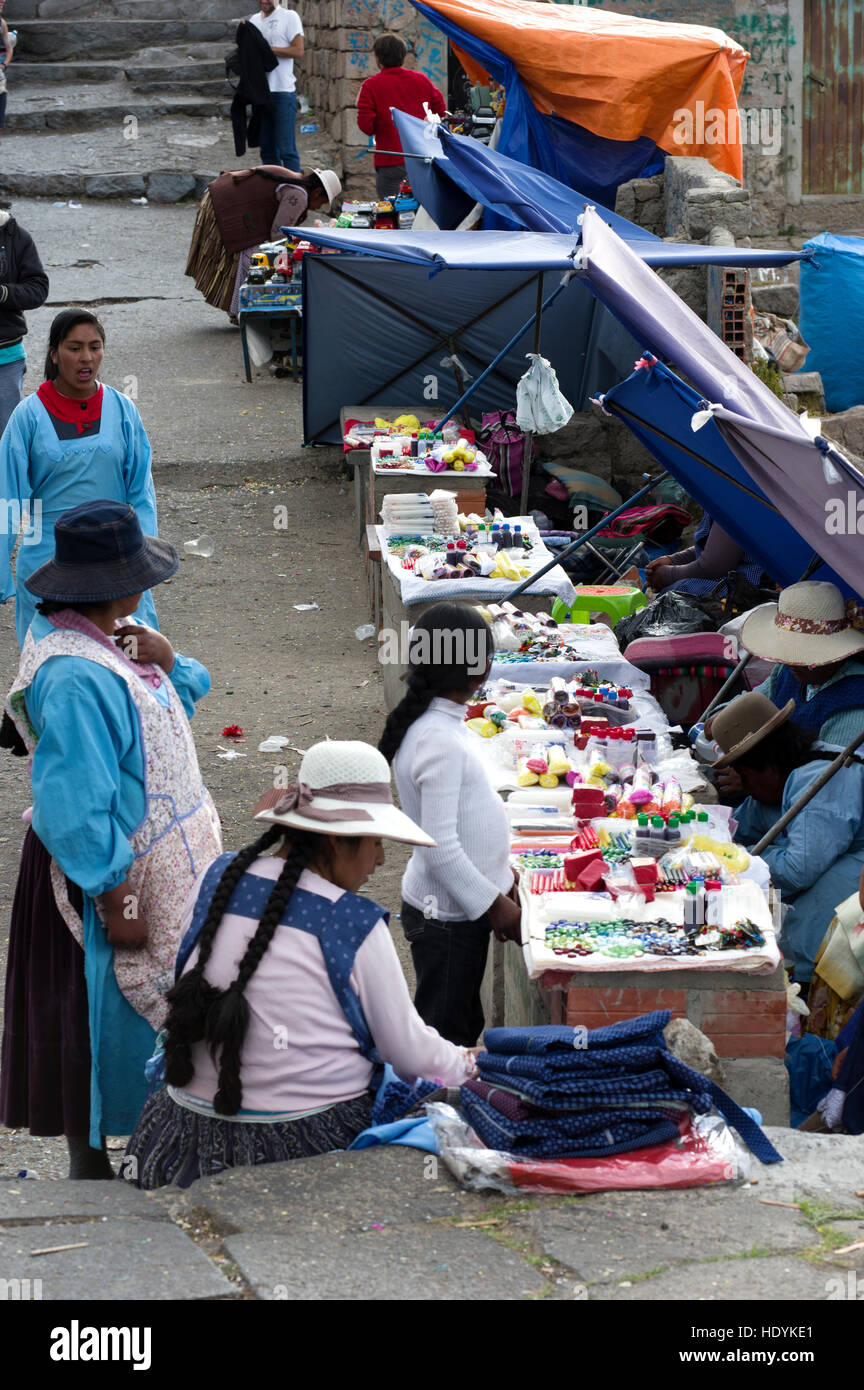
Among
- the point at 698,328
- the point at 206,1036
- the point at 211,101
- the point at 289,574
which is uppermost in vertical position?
the point at 211,101

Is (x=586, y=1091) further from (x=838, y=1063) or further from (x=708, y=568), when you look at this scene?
(x=708, y=568)

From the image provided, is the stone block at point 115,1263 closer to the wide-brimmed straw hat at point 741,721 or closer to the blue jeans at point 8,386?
the wide-brimmed straw hat at point 741,721

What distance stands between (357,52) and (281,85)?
125 cm

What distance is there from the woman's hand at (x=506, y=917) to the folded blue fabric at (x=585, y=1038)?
91cm

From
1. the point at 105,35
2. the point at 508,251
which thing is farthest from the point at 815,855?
the point at 105,35

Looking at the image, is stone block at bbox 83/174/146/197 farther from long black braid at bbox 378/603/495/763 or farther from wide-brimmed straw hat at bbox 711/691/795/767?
long black braid at bbox 378/603/495/763

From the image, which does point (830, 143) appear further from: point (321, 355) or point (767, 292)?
point (321, 355)

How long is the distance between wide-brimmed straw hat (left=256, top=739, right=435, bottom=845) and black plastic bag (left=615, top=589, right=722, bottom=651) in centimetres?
383

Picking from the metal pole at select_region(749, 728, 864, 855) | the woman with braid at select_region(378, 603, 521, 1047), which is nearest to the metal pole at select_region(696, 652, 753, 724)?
the metal pole at select_region(749, 728, 864, 855)

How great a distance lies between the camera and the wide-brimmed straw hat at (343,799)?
3059mm

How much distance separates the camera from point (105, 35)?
61.7 feet

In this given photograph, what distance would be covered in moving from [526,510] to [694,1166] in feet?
22.0

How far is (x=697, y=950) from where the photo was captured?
3.97 metres

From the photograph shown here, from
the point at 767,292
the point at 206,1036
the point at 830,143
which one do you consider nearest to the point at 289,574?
the point at 767,292
